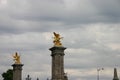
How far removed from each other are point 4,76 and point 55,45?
46.4m

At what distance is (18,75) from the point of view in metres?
52.1

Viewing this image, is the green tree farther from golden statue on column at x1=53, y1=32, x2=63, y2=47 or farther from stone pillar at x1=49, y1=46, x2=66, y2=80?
stone pillar at x1=49, y1=46, x2=66, y2=80

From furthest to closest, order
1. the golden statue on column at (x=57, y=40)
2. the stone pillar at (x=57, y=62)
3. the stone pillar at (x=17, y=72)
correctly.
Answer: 1. the stone pillar at (x=17, y=72)
2. the golden statue on column at (x=57, y=40)
3. the stone pillar at (x=57, y=62)

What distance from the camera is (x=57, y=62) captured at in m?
35.0

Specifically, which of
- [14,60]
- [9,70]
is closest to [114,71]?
[9,70]

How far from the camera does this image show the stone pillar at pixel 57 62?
3459cm

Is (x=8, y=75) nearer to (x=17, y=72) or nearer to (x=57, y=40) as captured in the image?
(x=17, y=72)

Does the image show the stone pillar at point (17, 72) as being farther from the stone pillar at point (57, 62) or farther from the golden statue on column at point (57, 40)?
the stone pillar at point (57, 62)

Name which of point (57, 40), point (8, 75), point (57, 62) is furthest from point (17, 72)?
point (8, 75)

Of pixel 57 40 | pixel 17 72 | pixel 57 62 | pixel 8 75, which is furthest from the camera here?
pixel 8 75

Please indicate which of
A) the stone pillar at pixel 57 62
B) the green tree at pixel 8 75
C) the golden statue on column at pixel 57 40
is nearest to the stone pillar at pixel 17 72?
the golden statue on column at pixel 57 40

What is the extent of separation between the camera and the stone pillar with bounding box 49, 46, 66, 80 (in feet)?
113

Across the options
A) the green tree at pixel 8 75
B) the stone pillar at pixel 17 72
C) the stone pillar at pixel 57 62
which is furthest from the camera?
the green tree at pixel 8 75

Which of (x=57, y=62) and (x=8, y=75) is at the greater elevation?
(x=8, y=75)
